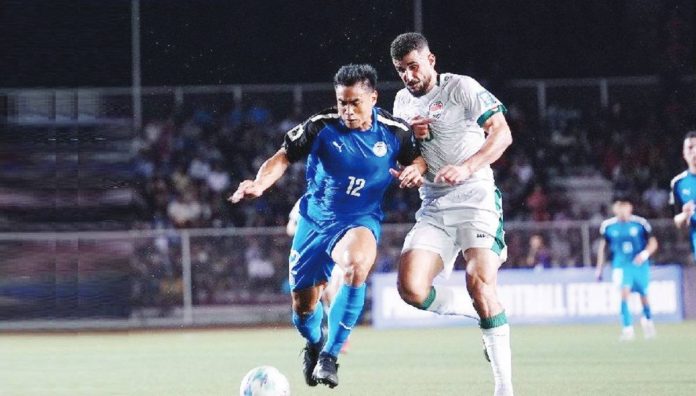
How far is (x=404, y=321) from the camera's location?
2273 centimetres

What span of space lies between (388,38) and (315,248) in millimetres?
21893

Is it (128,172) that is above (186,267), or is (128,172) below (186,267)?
above

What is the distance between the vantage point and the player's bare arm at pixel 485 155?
28.4 ft

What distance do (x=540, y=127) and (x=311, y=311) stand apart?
19426 mm

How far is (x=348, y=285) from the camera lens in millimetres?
9602

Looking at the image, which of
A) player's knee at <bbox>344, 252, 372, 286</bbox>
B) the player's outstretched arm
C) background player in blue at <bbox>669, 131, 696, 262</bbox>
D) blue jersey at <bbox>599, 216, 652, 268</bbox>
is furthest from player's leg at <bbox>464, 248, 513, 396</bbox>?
blue jersey at <bbox>599, 216, 652, 268</bbox>

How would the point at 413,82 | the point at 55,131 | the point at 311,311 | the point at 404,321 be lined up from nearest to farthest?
the point at 413,82
the point at 311,311
the point at 55,131
the point at 404,321

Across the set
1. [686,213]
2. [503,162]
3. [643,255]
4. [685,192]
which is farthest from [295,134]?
[503,162]

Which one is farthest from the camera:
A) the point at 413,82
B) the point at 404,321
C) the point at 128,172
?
the point at 404,321

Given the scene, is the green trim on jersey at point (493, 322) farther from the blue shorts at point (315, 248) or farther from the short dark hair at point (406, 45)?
the short dark hair at point (406, 45)

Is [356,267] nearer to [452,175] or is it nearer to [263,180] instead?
[263,180]

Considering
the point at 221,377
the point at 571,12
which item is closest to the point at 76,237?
the point at 221,377

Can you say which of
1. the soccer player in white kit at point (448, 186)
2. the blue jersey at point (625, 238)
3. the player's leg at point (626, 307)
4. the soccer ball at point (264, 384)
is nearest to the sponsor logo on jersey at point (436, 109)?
the soccer player in white kit at point (448, 186)

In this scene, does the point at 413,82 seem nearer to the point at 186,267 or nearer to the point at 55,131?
the point at 55,131
